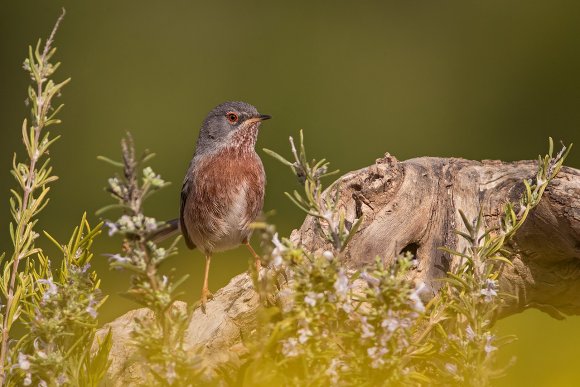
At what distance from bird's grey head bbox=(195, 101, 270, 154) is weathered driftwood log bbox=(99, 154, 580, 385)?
3.40 ft

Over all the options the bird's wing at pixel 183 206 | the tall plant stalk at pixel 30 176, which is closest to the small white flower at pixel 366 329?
the tall plant stalk at pixel 30 176

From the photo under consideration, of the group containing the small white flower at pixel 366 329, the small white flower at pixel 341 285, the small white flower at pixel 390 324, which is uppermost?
the small white flower at pixel 341 285

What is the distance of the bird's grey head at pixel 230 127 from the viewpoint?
13.0ft

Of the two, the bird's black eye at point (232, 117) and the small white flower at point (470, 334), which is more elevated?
the bird's black eye at point (232, 117)

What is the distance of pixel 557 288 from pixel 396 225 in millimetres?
797

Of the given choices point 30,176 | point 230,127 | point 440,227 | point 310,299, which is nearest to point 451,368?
point 310,299

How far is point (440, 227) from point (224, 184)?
4.02 feet

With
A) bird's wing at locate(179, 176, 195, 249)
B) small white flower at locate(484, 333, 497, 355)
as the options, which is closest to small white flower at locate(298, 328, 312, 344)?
small white flower at locate(484, 333, 497, 355)

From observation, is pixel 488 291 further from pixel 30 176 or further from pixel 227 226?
pixel 227 226

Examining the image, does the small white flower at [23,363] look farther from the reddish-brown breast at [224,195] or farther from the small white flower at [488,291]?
the reddish-brown breast at [224,195]

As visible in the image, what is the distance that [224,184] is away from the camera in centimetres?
374

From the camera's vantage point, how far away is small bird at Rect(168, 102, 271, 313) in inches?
148

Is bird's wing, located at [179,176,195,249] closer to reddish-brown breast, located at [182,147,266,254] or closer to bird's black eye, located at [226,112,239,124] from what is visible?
reddish-brown breast, located at [182,147,266,254]

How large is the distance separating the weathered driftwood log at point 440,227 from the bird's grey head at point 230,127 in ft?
3.40
